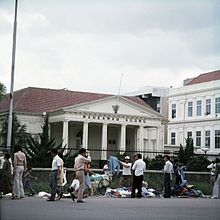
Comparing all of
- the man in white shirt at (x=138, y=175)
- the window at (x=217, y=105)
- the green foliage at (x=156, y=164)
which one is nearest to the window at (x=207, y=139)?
the window at (x=217, y=105)

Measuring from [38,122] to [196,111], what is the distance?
814 inches

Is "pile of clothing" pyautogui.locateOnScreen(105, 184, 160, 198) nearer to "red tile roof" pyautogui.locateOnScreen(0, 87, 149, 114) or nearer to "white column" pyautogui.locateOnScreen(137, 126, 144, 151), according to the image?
"red tile roof" pyautogui.locateOnScreen(0, 87, 149, 114)

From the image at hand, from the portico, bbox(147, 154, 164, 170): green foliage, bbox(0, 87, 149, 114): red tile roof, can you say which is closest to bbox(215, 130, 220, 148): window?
the portico

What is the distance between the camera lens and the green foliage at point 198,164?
3509cm

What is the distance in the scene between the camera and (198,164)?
35.7 metres

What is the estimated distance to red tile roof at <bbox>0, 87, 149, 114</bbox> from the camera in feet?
194

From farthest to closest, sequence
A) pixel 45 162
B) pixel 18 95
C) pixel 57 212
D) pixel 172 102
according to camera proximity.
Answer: pixel 172 102 → pixel 18 95 → pixel 45 162 → pixel 57 212

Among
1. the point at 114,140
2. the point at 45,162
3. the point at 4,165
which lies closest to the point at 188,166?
the point at 45,162

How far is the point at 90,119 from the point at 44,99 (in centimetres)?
718

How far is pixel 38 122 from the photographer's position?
58.4m

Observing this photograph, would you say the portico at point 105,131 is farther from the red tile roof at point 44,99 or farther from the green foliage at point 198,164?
the green foliage at point 198,164

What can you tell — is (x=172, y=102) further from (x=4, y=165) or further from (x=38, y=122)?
(x=4, y=165)

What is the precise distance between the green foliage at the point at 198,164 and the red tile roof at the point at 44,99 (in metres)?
24.4

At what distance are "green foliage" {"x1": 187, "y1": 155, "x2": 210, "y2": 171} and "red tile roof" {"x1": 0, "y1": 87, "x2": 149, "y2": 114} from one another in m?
24.4
